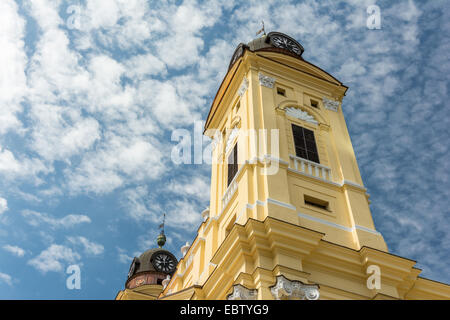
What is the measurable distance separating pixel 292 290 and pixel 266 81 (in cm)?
1214

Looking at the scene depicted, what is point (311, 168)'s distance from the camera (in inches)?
769

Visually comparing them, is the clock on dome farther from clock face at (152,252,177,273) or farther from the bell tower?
clock face at (152,252,177,273)

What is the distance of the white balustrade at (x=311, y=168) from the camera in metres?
19.3

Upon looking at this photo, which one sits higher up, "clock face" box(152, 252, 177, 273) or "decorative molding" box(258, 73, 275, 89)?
"clock face" box(152, 252, 177, 273)

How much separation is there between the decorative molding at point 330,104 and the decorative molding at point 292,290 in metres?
12.1

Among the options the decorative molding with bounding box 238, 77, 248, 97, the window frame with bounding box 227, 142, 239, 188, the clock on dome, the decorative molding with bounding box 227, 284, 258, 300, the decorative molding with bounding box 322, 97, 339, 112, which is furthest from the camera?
the clock on dome

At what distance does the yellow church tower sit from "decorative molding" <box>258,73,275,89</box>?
0.05 metres

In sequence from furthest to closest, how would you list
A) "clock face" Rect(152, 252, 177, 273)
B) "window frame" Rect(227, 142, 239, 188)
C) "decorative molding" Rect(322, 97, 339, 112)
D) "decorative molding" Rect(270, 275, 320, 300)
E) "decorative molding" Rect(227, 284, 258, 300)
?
"clock face" Rect(152, 252, 177, 273) < "decorative molding" Rect(322, 97, 339, 112) < "window frame" Rect(227, 142, 239, 188) < "decorative molding" Rect(227, 284, 258, 300) < "decorative molding" Rect(270, 275, 320, 300)

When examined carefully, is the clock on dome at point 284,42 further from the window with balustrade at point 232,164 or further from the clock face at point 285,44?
the window with balustrade at point 232,164

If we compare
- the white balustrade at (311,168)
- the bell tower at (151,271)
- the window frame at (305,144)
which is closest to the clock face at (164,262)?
the bell tower at (151,271)

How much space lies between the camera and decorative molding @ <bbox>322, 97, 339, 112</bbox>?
23922mm

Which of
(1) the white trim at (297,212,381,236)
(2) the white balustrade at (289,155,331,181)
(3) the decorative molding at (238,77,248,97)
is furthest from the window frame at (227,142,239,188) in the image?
(1) the white trim at (297,212,381,236)

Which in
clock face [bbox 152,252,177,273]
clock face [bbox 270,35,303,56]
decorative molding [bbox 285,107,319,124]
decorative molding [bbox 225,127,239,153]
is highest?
clock face [bbox 270,35,303,56]
